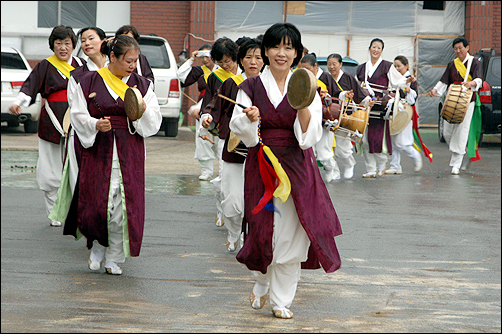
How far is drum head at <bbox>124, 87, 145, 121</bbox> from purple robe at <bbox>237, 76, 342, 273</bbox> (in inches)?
35.1

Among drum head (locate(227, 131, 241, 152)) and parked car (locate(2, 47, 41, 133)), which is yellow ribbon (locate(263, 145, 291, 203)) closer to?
drum head (locate(227, 131, 241, 152))

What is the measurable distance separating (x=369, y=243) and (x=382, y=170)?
16.4 ft

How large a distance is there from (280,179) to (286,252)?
43 cm

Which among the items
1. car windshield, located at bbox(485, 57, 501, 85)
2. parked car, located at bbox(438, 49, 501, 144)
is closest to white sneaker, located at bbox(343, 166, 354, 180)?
parked car, located at bbox(438, 49, 501, 144)

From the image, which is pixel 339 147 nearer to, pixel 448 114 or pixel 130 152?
pixel 448 114

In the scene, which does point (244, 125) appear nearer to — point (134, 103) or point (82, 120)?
point (134, 103)

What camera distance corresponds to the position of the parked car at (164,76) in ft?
49.6

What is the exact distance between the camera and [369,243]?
6523 millimetres

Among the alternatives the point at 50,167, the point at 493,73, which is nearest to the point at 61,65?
the point at 50,167

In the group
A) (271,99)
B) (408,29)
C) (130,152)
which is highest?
(408,29)

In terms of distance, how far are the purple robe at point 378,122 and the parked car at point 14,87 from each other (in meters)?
7.39

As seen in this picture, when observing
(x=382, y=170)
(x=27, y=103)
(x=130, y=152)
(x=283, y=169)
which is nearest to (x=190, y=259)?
(x=130, y=152)

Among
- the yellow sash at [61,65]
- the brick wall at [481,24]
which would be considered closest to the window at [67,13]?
the brick wall at [481,24]

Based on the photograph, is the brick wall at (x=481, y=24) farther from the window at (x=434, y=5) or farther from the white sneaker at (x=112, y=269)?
the white sneaker at (x=112, y=269)
